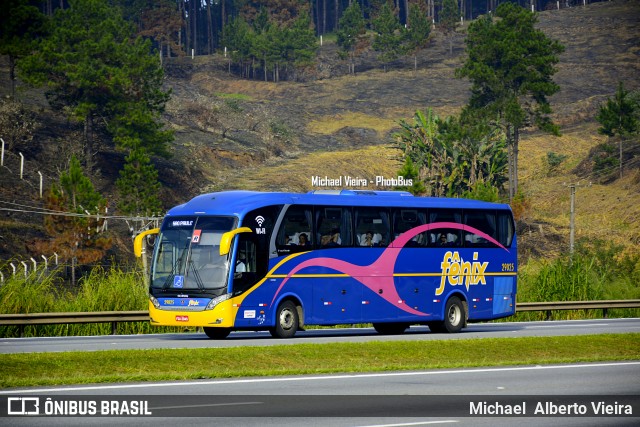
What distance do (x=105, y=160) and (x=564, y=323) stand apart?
1986 inches

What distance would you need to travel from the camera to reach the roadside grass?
17438 mm

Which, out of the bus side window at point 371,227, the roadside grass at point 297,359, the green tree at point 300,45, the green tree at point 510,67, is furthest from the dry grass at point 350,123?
the roadside grass at point 297,359

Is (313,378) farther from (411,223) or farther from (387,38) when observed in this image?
(387,38)

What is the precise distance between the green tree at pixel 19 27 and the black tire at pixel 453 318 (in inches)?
2171

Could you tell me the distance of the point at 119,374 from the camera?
685 inches

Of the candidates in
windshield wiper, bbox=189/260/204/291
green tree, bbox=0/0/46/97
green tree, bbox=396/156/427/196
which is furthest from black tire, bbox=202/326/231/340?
green tree, bbox=0/0/46/97

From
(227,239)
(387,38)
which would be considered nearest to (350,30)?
(387,38)

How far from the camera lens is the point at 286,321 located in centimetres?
2716

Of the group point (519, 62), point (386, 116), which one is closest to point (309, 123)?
point (386, 116)

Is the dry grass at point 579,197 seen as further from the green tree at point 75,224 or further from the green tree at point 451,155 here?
the green tree at point 75,224

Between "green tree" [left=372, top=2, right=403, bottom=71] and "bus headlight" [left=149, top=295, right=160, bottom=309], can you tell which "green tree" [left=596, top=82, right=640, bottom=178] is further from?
"bus headlight" [left=149, top=295, right=160, bottom=309]

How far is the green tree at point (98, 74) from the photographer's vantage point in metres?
75.4

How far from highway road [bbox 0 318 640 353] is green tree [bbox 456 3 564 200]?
5362 centimetres

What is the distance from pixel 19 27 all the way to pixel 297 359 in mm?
67111
